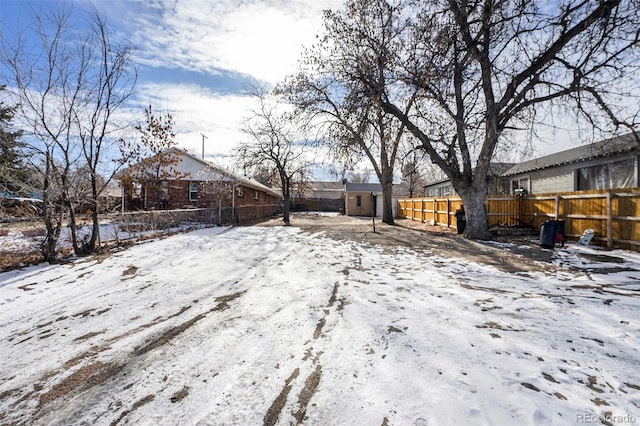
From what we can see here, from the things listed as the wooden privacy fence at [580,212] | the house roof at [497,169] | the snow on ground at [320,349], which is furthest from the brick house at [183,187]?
the house roof at [497,169]

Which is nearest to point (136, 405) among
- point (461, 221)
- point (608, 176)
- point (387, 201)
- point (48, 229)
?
point (48, 229)

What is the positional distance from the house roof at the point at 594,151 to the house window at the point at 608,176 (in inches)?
20.2

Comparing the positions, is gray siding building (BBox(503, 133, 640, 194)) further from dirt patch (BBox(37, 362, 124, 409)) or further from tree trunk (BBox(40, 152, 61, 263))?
tree trunk (BBox(40, 152, 61, 263))

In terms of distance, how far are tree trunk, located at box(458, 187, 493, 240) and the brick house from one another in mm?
12331

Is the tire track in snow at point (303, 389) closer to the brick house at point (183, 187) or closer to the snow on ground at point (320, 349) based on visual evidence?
the snow on ground at point (320, 349)

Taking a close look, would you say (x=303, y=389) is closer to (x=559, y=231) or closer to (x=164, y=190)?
(x=559, y=231)

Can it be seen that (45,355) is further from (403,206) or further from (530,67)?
(403,206)

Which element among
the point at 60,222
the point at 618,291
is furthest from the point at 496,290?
the point at 60,222

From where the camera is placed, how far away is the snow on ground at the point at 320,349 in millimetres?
2043

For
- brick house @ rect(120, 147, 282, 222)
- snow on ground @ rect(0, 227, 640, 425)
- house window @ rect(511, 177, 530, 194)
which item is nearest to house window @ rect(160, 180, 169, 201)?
brick house @ rect(120, 147, 282, 222)

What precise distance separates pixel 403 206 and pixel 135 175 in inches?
777

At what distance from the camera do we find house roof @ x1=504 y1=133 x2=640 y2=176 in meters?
10.1

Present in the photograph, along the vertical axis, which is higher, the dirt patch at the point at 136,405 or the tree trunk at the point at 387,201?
the tree trunk at the point at 387,201

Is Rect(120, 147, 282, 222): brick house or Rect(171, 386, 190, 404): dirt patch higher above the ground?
Rect(120, 147, 282, 222): brick house
